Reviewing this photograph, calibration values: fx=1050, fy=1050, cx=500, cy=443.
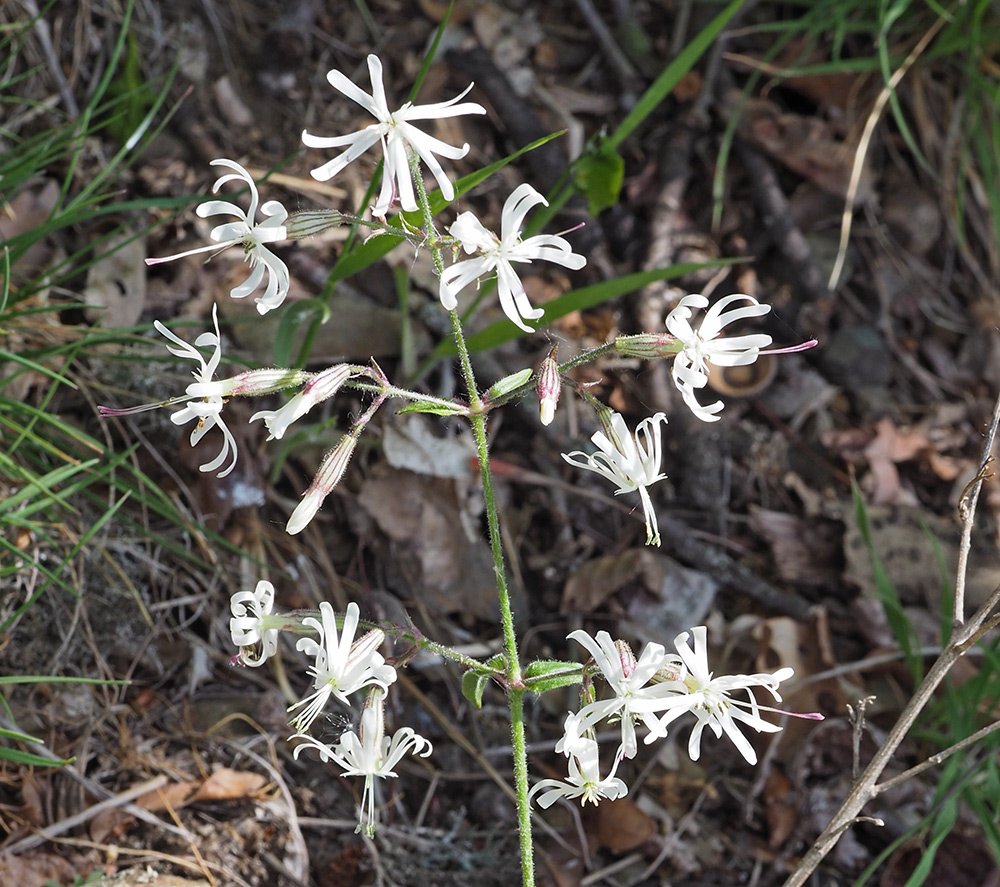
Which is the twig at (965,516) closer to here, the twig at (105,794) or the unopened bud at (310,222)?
the unopened bud at (310,222)

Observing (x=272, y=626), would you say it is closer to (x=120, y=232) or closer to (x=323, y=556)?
(x=323, y=556)

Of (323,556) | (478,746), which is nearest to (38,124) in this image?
(323,556)

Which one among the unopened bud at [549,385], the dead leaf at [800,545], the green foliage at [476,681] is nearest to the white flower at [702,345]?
the unopened bud at [549,385]

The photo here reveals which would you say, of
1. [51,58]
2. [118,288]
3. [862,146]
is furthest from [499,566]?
[862,146]

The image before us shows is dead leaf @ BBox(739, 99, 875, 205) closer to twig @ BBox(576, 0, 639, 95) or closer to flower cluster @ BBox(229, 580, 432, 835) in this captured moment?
twig @ BBox(576, 0, 639, 95)

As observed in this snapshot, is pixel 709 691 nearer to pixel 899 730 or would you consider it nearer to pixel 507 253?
pixel 899 730
